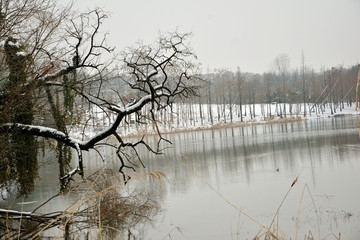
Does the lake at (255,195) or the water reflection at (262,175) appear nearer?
the lake at (255,195)

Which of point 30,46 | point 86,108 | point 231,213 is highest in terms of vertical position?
point 30,46

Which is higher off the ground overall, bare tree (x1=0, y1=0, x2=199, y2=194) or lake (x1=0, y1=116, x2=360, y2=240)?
bare tree (x1=0, y1=0, x2=199, y2=194)

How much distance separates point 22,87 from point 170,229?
3.97 metres

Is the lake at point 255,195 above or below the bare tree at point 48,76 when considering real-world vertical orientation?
below

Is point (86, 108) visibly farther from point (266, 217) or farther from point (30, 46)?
point (266, 217)

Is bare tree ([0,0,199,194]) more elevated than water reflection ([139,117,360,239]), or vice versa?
bare tree ([0,0,199,194])

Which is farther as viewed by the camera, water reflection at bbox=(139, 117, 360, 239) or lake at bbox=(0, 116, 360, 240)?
water reflection at bbox=(139, 117, 360, 239)

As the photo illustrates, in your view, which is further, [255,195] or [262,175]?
[262,175]

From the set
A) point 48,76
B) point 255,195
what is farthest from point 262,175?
point 48,76

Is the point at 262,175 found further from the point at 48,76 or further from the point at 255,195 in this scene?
the point at 48,76

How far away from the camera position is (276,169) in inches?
499

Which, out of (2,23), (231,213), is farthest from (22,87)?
(231,213)

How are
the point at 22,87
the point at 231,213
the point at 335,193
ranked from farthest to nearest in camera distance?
1. the point at 335,193
2. the point at 231,213
3. the point at 22,87

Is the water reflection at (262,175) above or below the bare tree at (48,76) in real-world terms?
below
